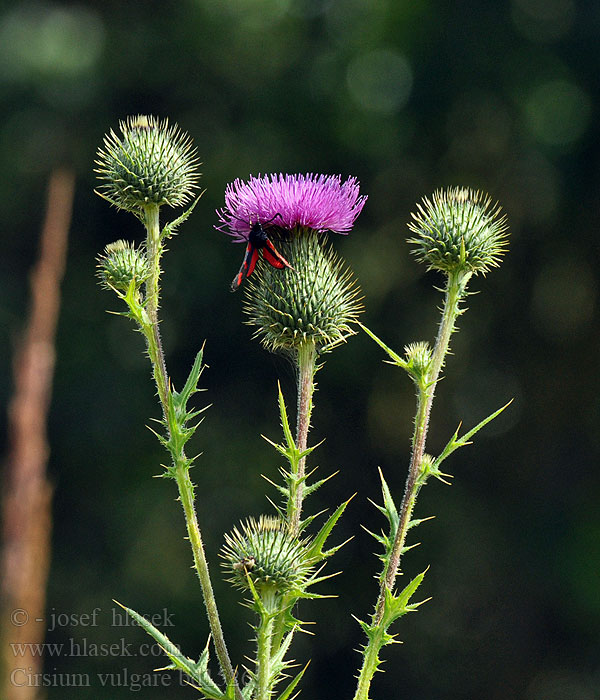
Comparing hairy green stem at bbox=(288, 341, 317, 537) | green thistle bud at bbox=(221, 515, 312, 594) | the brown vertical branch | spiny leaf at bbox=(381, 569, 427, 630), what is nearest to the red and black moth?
hairy green stem at bbox=(288, 341, 317, 537)

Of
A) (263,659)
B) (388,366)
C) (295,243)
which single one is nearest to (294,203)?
(295,243)

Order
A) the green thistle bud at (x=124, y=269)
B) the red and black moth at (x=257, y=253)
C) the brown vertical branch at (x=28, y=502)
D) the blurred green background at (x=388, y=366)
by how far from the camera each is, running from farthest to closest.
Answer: the blurred green background at (x=388, y=366) < the red and black moth at (x=257, y=253) < the green thistle bud at (x=124, y=269) < the brown vertical branch at (x=28, y=502)

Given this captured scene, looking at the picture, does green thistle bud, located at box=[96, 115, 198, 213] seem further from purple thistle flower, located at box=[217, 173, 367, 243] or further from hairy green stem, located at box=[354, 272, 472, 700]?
hairy green stem, located at box=[354, 272, 472, 700]

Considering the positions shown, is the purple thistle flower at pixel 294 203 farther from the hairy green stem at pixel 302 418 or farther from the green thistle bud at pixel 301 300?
the hairy green stem at pixel 302 418

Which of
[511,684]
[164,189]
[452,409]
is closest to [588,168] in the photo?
[452,409]

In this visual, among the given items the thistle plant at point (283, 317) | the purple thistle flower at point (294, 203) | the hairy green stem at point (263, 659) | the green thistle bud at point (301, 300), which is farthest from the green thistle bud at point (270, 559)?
the purple thistle flower at point (294, 203)

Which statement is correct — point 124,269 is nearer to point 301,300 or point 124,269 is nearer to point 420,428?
point 301,300
